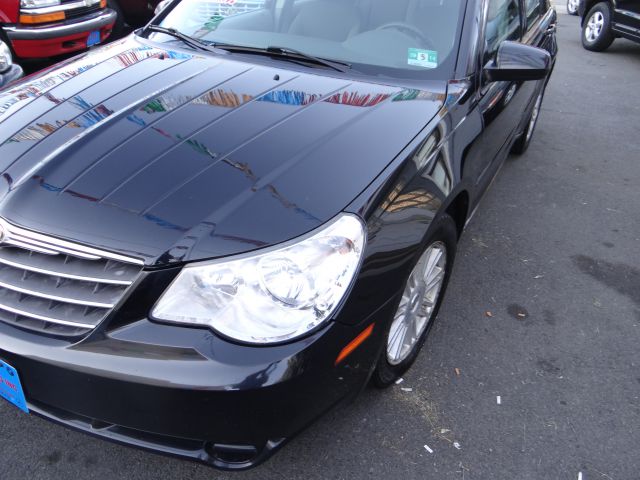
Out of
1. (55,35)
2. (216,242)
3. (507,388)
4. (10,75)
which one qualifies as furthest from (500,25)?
(55,35)

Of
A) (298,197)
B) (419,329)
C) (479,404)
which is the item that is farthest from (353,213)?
(479,404)

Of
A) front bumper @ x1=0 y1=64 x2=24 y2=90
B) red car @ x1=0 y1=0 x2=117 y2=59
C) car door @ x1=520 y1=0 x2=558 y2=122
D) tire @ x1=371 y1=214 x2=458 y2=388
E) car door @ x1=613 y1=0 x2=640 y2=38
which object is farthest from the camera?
car door @ x1=613 y1=0 x2=640 y2=38

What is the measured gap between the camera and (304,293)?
146cm

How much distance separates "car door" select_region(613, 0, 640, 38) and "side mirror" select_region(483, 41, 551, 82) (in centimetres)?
641

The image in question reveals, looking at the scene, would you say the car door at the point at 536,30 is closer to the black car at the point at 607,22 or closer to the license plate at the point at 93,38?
the black car at the point at 607,22

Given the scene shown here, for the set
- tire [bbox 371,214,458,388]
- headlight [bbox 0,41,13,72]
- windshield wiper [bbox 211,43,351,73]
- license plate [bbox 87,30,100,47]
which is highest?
windshield wiper [bbox 211,43,351,73]

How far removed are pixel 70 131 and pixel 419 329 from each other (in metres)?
1.53

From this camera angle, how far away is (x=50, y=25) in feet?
16.0

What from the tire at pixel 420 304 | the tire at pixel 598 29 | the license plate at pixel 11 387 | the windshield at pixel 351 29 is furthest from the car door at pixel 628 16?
the license plate at pixel 11 387

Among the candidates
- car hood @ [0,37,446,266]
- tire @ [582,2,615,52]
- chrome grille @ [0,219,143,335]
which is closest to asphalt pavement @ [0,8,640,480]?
chrome grille @ [0,219,143,335]

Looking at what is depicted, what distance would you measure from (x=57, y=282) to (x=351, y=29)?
167 centimetres

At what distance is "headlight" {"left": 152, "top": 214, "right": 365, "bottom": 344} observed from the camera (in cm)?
141

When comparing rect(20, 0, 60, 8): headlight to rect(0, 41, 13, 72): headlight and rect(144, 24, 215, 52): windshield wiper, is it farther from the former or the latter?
rect(144, 24, 215, 52): windshield wiper

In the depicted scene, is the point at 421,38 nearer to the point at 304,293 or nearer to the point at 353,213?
the point at 353,213
